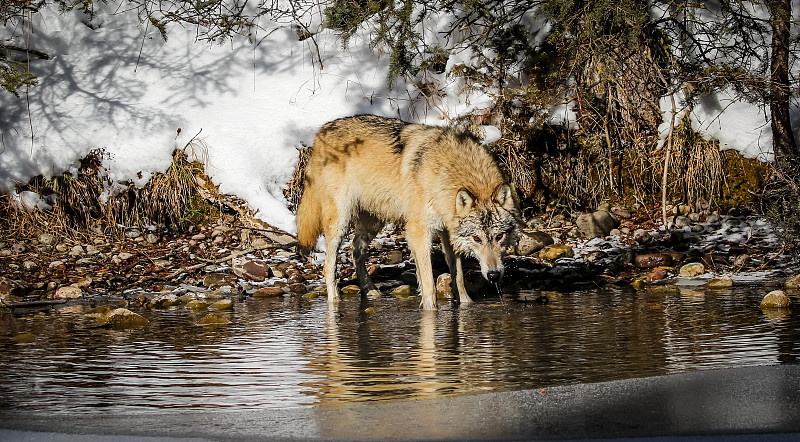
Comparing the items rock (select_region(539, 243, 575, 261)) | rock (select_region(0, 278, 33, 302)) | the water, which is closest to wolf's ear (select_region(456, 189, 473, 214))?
the water

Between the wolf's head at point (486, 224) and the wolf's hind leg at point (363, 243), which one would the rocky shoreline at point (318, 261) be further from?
the wolf's head at point (486, 224)

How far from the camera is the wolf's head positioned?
654cm

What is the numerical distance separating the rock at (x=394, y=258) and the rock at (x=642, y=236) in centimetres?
294

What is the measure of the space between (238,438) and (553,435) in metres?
0.96

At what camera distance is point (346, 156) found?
7.79m

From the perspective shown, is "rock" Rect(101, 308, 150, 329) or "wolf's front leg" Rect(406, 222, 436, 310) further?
"wolf's front leg" Rect(406, 222, 436, 310)

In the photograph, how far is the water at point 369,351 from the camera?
9.99 feet

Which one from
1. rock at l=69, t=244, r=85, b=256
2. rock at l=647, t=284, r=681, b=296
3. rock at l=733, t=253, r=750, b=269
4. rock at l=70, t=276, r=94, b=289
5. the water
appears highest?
→ rock at l=69, t=244, r=85, b=256

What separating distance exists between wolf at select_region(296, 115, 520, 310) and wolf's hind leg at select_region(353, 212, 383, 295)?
0.01 m

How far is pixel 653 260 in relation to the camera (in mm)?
7938

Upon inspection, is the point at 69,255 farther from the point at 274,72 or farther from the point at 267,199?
the point at 274,72

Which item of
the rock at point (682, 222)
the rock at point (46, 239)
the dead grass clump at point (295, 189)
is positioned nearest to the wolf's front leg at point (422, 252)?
the dead grass clump at point (295, 189)

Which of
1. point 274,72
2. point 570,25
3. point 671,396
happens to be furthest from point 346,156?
point 671,396

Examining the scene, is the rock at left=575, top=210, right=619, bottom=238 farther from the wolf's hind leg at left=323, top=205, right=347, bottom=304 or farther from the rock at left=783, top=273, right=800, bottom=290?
the wolf's hind leg at left=323, top=205, right=347, bottom=304
